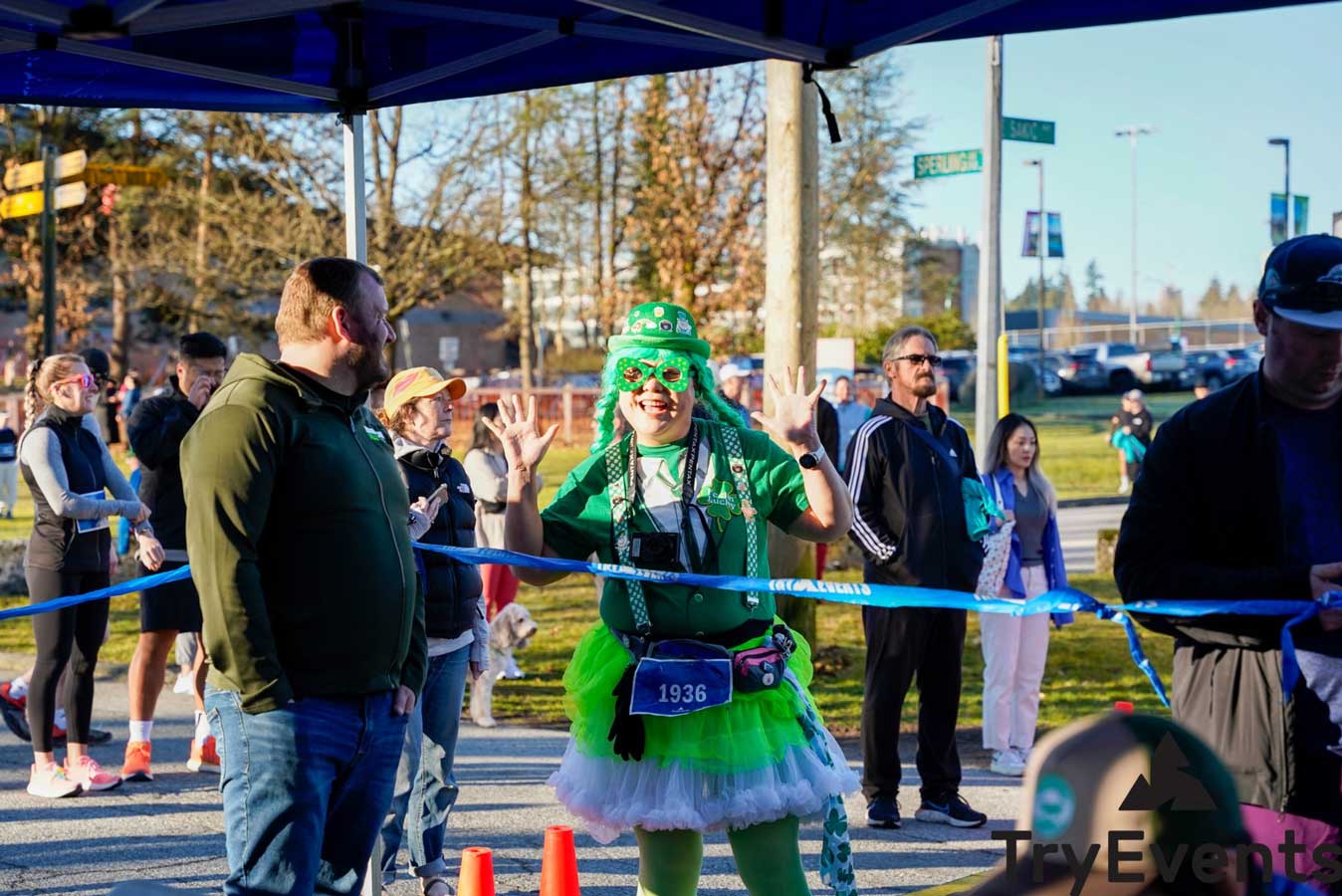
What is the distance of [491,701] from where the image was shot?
31.1 feet

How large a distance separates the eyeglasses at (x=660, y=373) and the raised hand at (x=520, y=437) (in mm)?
284

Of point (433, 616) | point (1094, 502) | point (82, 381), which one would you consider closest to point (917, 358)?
point (433, 616)

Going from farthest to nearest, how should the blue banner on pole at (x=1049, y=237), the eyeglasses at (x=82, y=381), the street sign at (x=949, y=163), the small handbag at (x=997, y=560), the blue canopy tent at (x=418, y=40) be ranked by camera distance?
the blue banner on pole at (x=1049, y=237), the street sign at (x=949, y=163), the small handbag at (x=997, y=560), the eyeglasses at (x=82, y=381), the blue canopy tent at (x=418, y=40)

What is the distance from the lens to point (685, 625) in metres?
4.37

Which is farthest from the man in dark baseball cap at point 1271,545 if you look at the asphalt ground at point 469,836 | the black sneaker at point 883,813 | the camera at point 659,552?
the black sneaker at point 883,813

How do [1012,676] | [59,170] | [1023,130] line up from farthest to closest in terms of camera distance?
1. [59,170]
2. [1023,130]
3. [1012,676]

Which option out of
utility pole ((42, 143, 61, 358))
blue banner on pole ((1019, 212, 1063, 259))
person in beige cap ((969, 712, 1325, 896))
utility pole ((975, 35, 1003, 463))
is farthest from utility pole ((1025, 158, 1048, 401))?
person in beige cap ((969, 712, 1325, 896))

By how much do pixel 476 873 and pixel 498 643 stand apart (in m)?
4.28

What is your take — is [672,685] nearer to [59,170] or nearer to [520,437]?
[520,437]

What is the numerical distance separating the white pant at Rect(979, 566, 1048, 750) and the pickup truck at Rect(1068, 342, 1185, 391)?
44865 mm

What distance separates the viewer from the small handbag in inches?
324

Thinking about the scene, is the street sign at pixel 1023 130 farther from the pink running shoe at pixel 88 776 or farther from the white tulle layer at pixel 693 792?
the white tulle layer at pixel 693 792

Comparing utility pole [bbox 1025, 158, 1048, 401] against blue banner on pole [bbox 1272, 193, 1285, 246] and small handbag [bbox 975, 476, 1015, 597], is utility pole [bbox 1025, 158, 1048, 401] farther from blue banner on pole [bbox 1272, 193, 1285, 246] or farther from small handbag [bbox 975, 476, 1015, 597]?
small handbag [bbox 975, 476, 1015, 597]

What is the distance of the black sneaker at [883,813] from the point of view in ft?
22.4
